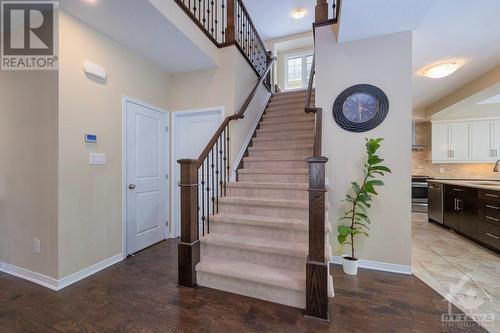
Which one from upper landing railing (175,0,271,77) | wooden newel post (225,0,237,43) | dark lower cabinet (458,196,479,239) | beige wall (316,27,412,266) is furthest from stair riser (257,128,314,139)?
dark lower cabinet (458,196,479,239)

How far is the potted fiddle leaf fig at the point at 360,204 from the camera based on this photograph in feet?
8.07

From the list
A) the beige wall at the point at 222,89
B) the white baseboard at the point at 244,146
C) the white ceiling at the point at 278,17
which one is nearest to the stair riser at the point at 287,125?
the white baseboard at the point at 244,146

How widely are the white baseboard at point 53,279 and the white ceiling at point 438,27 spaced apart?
12.2ft

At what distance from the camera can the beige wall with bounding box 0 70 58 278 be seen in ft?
7.37

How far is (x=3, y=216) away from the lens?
8.52ft

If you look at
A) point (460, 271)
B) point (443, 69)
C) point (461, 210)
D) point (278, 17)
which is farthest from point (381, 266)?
point (278, 17)

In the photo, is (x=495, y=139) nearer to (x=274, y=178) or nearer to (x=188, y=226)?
(x=274, y=178)

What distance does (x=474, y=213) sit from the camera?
137 inches

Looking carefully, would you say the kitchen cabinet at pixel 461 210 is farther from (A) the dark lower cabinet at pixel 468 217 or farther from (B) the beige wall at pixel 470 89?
(B) the beige wall at pixel 470 89

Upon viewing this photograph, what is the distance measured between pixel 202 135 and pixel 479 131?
6.23 m

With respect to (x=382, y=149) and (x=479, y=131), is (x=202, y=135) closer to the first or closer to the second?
(x=382, y=149)

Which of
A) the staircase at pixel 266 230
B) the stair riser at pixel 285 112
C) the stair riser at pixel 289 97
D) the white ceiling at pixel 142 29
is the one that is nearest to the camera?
the staircase at pixel 266 230

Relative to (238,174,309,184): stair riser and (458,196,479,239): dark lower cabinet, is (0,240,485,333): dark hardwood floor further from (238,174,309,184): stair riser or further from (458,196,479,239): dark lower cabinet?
(458,196,479,239): dark lower cabinet

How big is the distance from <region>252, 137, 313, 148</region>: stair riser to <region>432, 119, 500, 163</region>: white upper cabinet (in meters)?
4.21
